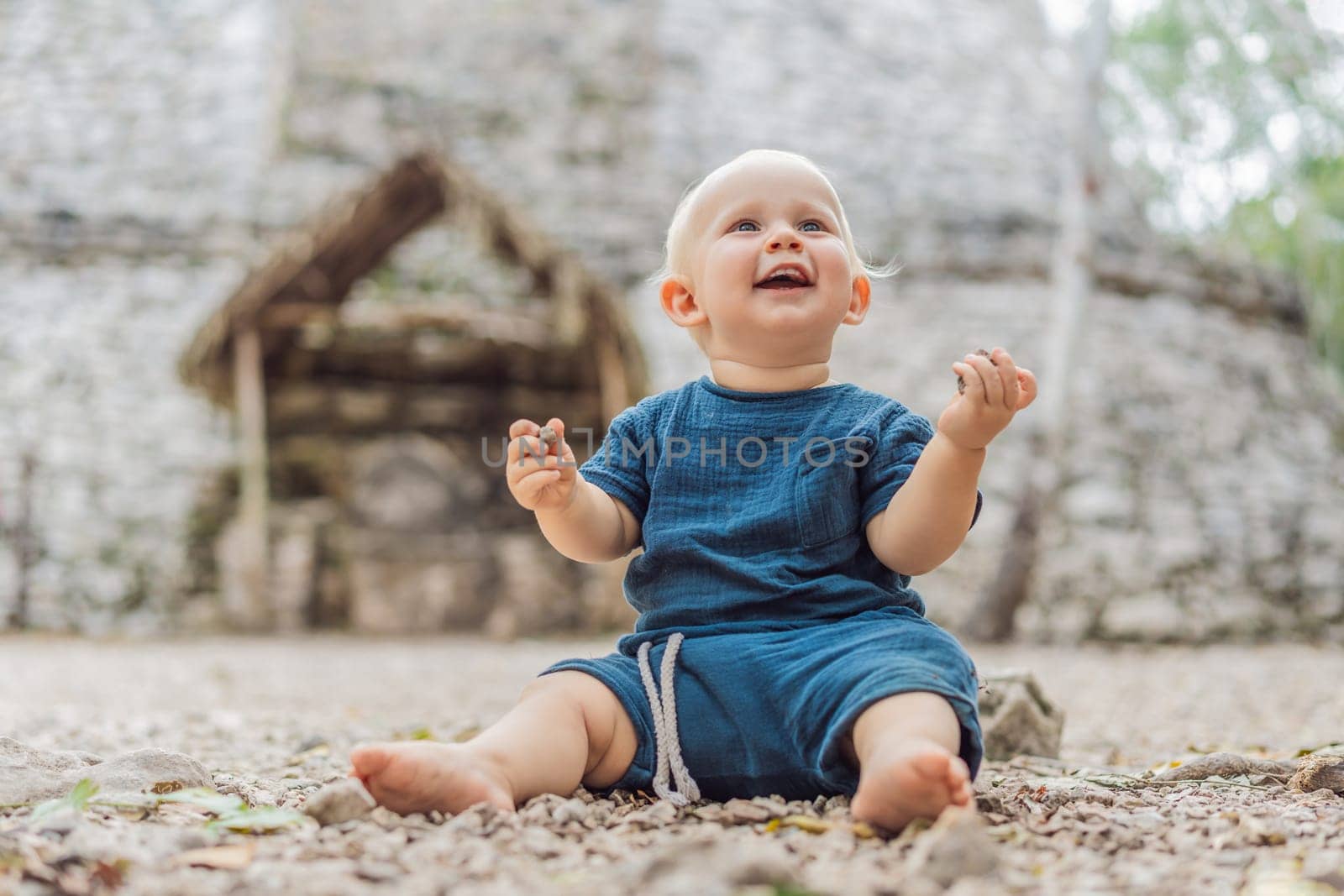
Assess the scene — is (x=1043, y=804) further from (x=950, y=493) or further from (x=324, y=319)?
(x=324, y=319)

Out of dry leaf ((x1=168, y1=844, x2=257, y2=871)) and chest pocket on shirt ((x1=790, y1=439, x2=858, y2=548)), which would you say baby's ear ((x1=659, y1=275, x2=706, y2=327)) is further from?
dry leaf ((x1=168, y1=844, x2=257, y2=871))

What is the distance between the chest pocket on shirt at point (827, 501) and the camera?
1.64m

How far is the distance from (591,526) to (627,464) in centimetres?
14

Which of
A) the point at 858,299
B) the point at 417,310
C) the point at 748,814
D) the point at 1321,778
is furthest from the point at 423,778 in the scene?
the point at 417,310

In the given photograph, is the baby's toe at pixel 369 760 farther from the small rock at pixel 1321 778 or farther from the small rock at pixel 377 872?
the small rock at pixel 1321 778

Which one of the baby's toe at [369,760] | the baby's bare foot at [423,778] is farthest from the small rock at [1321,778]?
the baby's toe at [369,760]

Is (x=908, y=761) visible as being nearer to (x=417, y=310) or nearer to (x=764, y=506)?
(x=764, y=506)

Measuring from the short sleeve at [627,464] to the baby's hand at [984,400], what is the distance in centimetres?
53

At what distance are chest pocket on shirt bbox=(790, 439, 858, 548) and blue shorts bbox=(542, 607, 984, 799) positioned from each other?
13cm

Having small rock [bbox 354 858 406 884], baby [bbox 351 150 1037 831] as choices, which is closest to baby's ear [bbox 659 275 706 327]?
baby [bbox 351 150 1037 831]

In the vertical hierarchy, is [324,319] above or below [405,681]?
above

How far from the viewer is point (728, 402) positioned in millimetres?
1778

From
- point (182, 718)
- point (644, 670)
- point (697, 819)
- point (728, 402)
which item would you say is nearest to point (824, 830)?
point (697, 819)

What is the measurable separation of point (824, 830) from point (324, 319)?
576 cm
